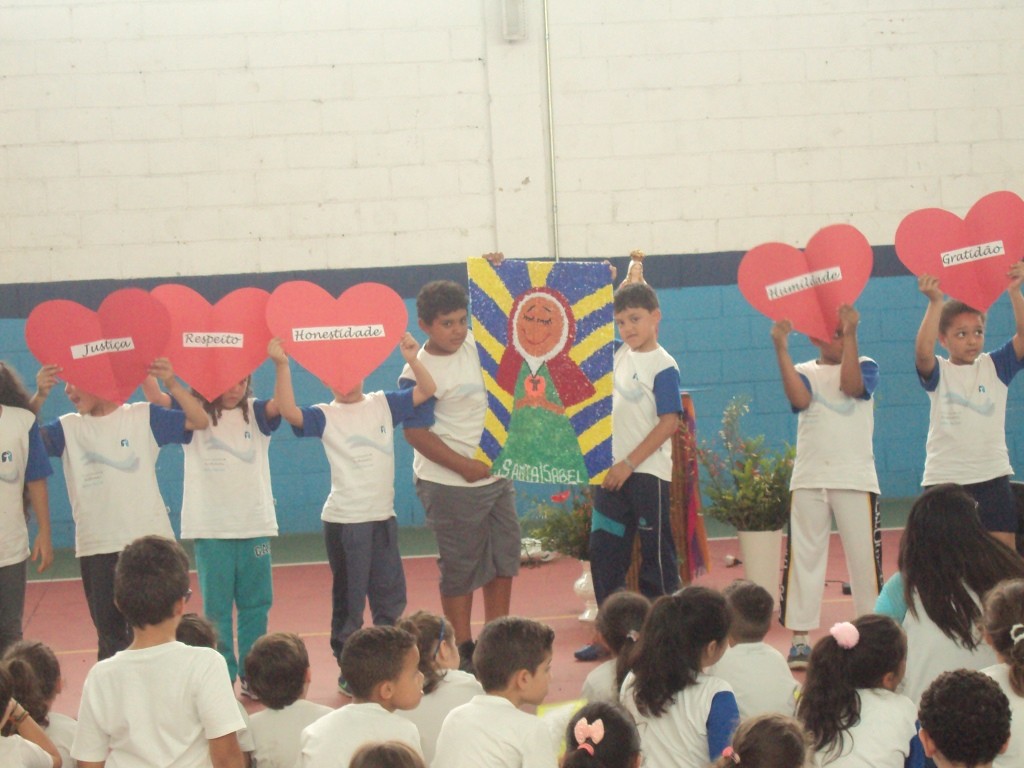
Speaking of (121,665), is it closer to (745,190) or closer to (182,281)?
(182,281)

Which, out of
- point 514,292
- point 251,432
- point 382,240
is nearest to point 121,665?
point 251,432

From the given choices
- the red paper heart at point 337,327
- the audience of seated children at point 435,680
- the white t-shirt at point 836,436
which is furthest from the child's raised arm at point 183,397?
the white t-shirt at point 836,436

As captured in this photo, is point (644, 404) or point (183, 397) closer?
point (183, 397)

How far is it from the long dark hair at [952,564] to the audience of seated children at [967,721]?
35.7 inches

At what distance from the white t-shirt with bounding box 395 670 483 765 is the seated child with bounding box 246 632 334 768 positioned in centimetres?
26

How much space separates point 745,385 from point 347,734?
593cm

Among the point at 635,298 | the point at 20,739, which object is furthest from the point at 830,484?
the point at 20,739

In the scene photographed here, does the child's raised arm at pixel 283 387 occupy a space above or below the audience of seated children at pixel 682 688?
above

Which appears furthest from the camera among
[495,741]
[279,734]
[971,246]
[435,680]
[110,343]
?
[971,246]

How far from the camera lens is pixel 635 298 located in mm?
4645

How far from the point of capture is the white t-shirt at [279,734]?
119 inches

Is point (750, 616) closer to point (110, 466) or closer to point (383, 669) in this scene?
point (383, 669)

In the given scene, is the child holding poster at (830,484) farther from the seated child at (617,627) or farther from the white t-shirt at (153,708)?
the white t-shirt at (153,708)

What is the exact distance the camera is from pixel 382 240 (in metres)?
8.00
